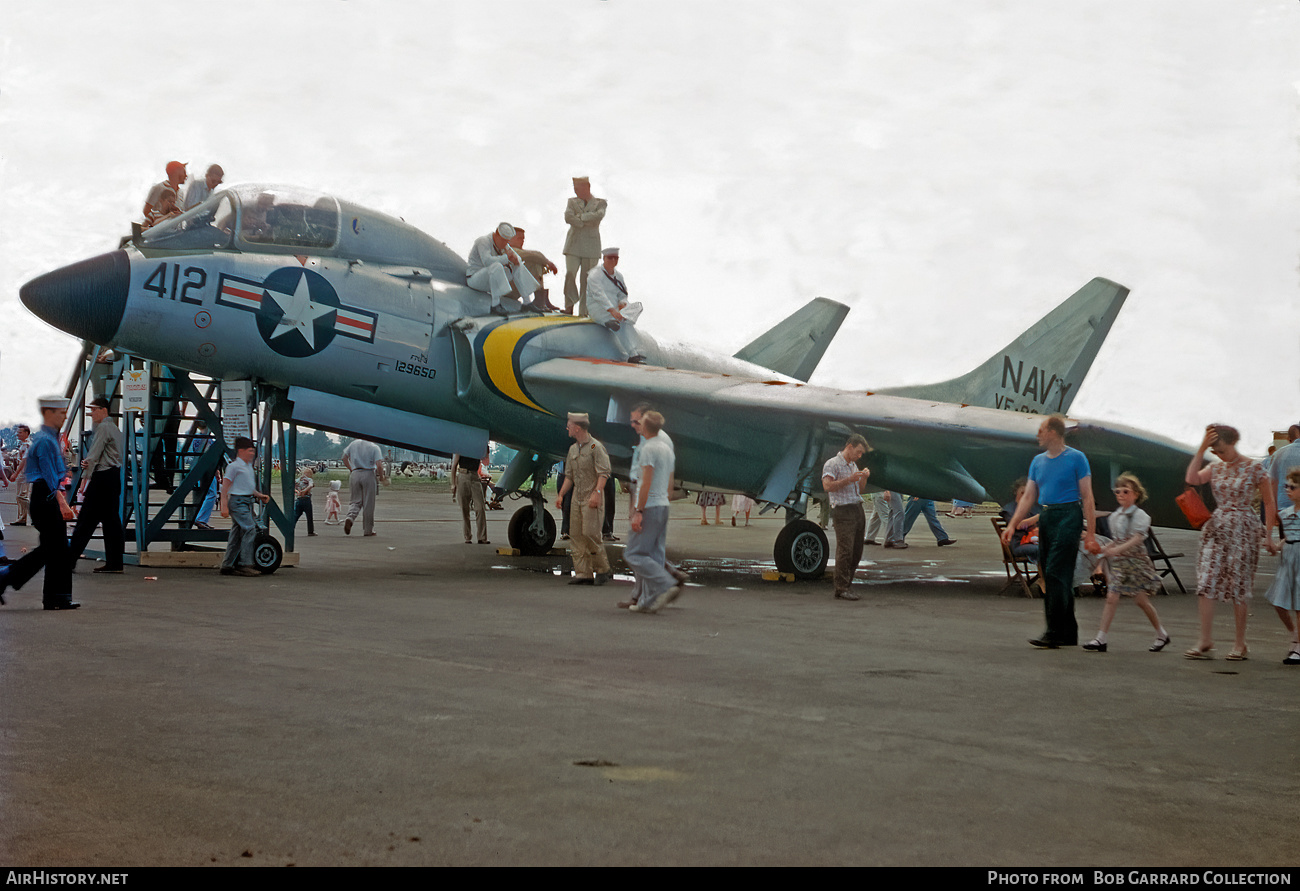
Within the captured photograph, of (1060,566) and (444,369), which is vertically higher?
(444,369)

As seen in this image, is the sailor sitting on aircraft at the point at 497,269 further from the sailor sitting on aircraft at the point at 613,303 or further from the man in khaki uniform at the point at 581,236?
the man in khaki uniform at the point at 581,236

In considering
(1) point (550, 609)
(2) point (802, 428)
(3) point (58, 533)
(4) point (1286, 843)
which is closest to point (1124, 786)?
(4) point (1286, 843)

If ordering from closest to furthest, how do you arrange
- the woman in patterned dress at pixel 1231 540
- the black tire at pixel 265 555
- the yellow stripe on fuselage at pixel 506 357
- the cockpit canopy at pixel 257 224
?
the woman in patterned dress at pixel 1231 540, the cockpit canopy at pixel 257 224, the black tire at pixel 265 555, the yellow stripe on fuselage at pixel 506 357

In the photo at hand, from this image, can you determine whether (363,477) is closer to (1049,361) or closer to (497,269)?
(497,269)

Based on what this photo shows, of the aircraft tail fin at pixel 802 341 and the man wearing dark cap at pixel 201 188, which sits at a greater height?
the man wearing dark cap at pixel 201 188

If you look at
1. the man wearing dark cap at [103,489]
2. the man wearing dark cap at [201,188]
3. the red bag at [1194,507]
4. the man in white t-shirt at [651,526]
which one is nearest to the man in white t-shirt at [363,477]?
the man wearing dark cap at [201,188]

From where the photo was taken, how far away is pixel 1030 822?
404 centimetres

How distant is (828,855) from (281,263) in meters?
10.7

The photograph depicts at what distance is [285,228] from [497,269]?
101 inches

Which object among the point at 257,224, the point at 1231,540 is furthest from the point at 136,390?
the point at 1231,540

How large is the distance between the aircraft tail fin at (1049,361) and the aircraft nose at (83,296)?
1050cm

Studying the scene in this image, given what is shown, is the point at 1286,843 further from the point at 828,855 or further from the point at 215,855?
the point at 215,855

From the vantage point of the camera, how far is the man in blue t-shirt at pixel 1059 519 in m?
8.68

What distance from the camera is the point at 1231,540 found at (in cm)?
832
